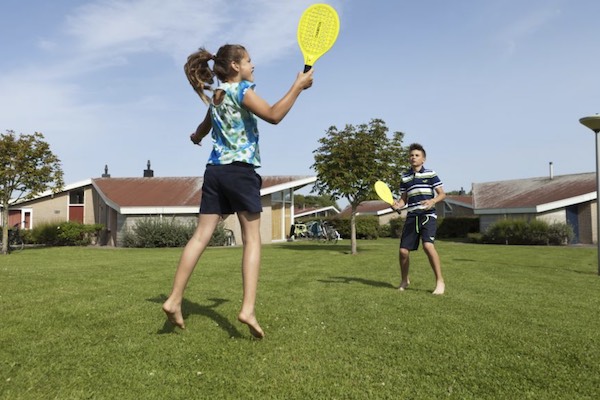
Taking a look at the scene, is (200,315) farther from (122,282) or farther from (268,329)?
(122,282)

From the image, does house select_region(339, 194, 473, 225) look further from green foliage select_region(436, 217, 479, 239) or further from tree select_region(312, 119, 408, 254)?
tree select_region(312, 119, 408, 254)

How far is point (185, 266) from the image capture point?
324 centimetres

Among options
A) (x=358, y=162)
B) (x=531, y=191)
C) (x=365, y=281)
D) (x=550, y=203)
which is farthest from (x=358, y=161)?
(x=531, y=191)

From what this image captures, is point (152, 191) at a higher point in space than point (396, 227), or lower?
higher

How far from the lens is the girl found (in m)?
3.16

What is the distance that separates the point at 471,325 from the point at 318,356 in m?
1.56

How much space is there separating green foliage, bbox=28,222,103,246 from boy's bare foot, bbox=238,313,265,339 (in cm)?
2479

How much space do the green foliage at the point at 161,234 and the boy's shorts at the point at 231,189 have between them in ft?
60.8

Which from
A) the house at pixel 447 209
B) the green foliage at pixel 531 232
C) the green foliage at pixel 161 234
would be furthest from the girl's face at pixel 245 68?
the house at pixel 447 209

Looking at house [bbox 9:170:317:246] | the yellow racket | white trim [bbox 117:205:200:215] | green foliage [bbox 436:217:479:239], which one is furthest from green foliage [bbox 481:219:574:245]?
the yellow racket

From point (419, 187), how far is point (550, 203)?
23.7 meters

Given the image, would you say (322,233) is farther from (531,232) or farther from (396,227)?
(396,227)

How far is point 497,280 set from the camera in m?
7.23

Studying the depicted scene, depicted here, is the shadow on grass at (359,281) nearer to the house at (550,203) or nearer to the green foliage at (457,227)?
the house at (550,203)
